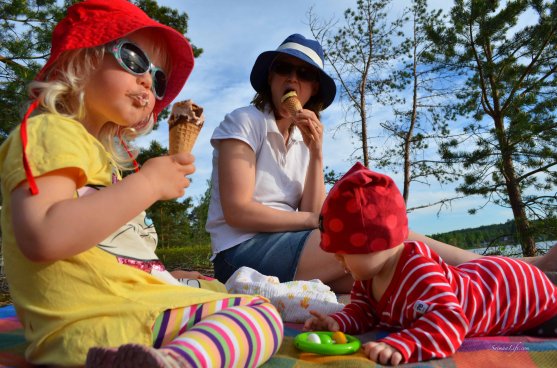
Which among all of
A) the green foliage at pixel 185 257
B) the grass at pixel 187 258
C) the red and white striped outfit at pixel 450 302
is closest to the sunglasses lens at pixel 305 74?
the red and white striped outfit at pixel 450 302

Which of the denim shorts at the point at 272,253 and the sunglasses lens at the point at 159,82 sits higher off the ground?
the sunglasses lens at the point at 159,82

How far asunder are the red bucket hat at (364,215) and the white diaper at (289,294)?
0.62 meters

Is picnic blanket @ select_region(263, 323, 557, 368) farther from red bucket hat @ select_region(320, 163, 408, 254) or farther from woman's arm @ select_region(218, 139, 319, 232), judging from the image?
woman's arm @ select_region(218, 139, 319, 232)

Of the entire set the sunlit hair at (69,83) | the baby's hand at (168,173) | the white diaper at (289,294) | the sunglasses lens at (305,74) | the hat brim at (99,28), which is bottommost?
the white diaper at (289,294)

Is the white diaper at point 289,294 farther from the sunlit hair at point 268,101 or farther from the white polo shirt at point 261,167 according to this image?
the sunlit hair at point 268,101

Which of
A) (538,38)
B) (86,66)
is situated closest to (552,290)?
(86,66)

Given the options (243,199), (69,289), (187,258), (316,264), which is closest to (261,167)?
(243,199)

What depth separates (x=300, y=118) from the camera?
9.88 feet

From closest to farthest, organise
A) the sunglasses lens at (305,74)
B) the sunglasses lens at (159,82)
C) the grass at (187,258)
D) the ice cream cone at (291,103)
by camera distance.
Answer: the sunglasses lens at (159,82) → the ice cream cone at (291,103) → the sunglasses lens at (305,74) → the grass at (187,258)

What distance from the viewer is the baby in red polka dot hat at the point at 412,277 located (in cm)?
167

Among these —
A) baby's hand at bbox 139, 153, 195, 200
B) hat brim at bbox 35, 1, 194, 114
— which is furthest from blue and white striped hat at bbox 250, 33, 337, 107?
baby's hand at bbox 139, 153, 195, 200

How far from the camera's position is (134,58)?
1714mm

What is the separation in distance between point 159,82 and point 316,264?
146 cm

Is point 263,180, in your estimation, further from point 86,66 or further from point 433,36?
point 433,36
